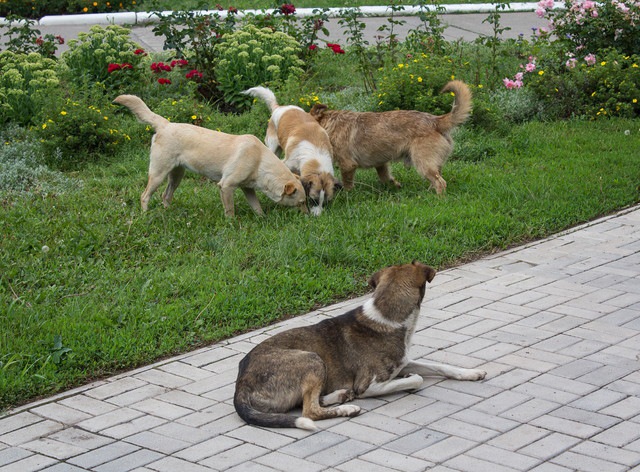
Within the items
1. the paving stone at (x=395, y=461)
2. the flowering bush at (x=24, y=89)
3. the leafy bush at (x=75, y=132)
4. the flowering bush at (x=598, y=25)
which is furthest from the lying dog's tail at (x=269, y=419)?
the flowering bush at (x=598, y=25)

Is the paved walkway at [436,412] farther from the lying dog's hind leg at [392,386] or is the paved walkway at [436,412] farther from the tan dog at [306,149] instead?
the tan dog at [306,149]

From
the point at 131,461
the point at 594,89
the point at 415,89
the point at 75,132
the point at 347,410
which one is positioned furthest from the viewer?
the point at 594,89

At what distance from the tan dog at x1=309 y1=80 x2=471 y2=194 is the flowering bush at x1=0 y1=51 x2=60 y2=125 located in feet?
12.3

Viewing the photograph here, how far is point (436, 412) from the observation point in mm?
5344

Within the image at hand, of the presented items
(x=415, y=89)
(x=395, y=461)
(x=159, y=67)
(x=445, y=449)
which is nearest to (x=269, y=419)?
(x=395, y=461)

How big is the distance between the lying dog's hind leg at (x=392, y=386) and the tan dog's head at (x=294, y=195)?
351cm

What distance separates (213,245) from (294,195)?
1142 millimetres

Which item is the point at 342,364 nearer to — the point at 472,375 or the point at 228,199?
the point at 472,375

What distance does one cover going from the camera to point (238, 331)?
6.64 m

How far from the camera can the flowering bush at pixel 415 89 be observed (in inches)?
448

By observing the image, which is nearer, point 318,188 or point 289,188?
point 289,188

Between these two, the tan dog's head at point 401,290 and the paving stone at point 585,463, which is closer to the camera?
the paving stone at point 585,463

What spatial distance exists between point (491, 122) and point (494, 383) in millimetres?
6409

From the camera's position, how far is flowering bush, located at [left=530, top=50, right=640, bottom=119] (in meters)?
12.1
